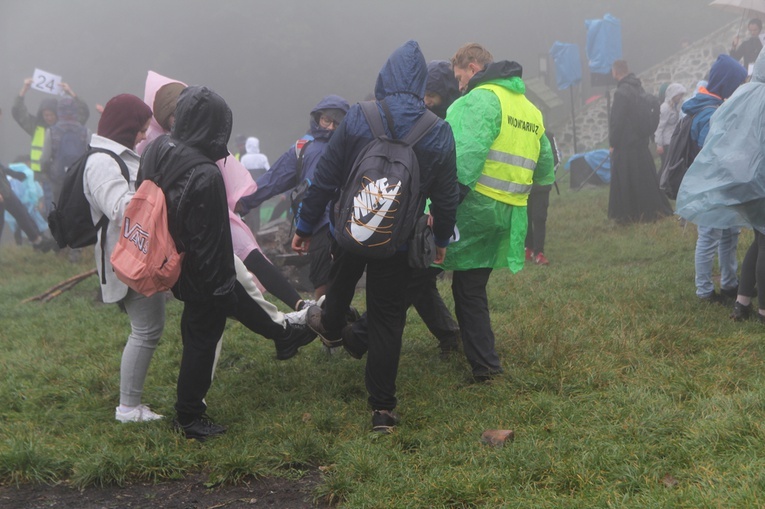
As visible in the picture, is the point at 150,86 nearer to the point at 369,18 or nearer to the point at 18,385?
the point at 18,385

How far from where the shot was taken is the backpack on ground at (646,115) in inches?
443

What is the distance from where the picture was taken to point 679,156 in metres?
6.68

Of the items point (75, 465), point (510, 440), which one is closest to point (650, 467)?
point (510, 440)

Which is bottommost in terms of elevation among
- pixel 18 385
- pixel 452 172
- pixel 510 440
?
pixel 18 385

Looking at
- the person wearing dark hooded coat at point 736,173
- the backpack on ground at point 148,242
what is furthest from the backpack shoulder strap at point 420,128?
the person wearing dark hooded coat at point 736,173

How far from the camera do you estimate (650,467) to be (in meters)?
3.42

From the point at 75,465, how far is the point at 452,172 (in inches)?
92.4

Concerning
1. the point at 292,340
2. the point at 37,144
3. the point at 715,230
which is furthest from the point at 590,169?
the point at 292,340

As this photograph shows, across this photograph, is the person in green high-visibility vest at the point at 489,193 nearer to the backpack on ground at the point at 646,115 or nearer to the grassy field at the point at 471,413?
the grassy field at the point at 471,413

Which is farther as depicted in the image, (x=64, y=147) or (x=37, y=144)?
(x=37, y=144)

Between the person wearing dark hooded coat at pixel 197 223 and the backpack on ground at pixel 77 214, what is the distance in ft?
1.39

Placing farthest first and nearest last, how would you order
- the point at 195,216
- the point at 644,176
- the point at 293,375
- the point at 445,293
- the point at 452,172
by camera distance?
the point at 644,176
the point at 445,293
the point at 293,375
the point at 452,172
the point at 195,216

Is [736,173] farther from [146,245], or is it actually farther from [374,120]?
[146,245]

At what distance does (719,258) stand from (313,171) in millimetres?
3418
